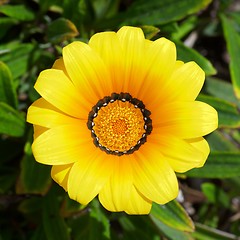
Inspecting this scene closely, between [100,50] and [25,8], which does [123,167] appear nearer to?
[100,50]

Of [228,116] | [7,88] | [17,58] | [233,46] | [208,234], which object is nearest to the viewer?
[7,88]

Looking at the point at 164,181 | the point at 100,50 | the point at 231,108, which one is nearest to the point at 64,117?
the point at 100,50

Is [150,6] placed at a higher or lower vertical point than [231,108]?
higher

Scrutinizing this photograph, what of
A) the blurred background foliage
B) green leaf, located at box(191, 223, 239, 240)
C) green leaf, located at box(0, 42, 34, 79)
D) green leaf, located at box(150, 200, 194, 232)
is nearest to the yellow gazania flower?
the blurred background foliage

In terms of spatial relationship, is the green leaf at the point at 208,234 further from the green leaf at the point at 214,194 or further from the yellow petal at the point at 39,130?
the yellow petal at the point at 39,130

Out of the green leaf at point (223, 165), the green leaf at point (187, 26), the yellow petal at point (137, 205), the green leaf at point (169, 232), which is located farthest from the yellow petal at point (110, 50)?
the green leaf at point (187, 26)

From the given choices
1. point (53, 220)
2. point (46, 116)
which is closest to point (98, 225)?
point (53, 220)

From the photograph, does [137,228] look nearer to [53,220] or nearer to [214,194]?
[53,220]
